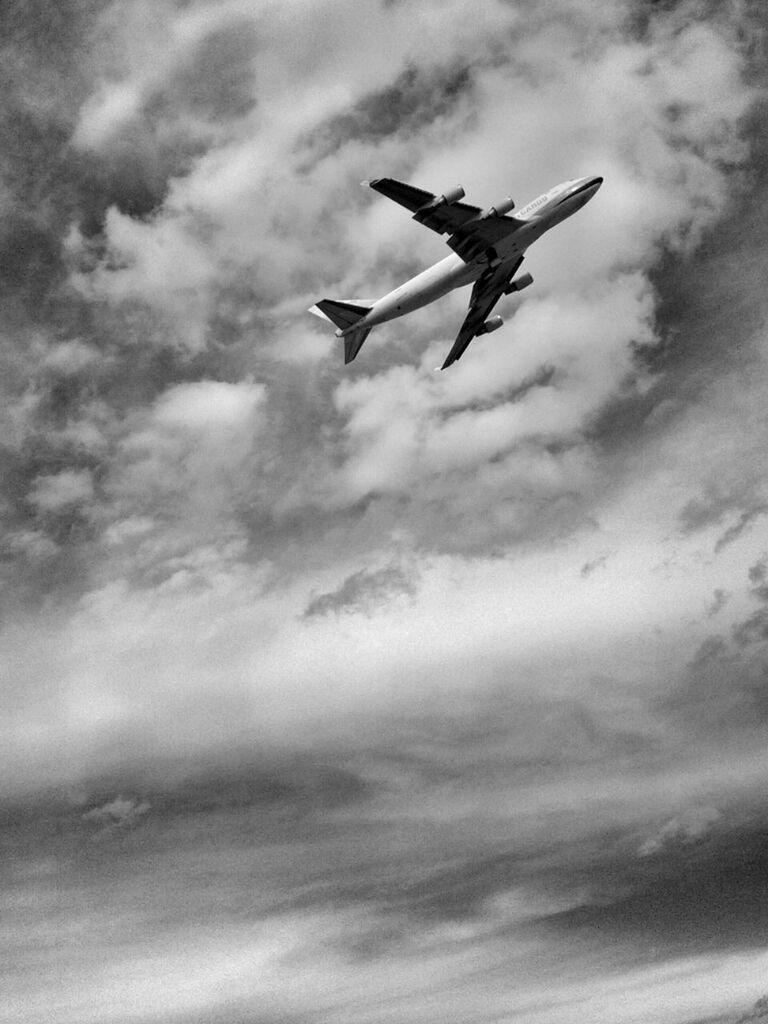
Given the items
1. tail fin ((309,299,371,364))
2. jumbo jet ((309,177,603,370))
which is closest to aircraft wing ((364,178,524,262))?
jumbo jet ((309,177,603,370))

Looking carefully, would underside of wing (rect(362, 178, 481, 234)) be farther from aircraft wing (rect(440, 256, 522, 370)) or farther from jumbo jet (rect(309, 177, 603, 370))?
aircraft wing (rect(440, 256, 522, 370))

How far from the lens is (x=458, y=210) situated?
103 m

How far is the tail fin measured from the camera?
11400 cm

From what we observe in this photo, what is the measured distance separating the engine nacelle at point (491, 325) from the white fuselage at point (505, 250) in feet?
47.1

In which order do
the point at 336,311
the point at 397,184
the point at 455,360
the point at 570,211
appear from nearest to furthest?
the point at 397,184 < the point at 570,211 < the point at 336,311 < the point at 455,360

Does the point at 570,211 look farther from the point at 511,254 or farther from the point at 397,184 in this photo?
the point at 397,184

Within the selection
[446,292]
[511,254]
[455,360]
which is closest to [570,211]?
[511,254]

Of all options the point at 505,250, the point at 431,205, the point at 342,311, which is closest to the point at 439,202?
the point at 431,205

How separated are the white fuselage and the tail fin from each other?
3.73m

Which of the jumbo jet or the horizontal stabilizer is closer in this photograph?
the jumbo jet

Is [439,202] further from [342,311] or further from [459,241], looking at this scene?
[342,311]

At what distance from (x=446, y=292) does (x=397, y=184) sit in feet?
56.2

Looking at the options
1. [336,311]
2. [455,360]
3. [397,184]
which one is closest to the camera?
[397,184]

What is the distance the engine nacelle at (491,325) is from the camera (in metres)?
125
